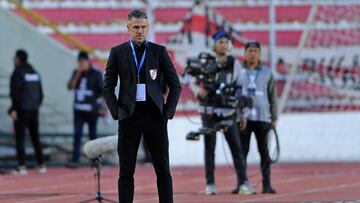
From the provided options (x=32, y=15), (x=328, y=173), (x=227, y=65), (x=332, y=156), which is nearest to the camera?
(x=227, y=65)

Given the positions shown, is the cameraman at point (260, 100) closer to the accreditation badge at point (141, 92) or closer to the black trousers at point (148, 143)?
the black trousers at point (148, 143)

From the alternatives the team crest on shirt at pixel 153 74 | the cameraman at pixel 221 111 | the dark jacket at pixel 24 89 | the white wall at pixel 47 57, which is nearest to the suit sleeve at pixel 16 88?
the dark jacket at pixel 24 89

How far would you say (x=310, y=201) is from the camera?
43.5 ft

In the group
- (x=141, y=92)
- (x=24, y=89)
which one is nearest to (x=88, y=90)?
(x=24, y=89)

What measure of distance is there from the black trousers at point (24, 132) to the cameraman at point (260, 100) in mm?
5370

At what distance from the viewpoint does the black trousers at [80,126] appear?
19.9 metres

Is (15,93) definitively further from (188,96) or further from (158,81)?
(158,81)

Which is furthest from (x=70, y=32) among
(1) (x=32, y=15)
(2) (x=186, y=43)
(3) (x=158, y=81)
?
(3) (x=158, y=81)

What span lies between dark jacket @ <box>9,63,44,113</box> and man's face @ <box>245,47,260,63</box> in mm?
5499

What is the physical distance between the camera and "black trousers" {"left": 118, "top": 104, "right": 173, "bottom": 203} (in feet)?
35.5

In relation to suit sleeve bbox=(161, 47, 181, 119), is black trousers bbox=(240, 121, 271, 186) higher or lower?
lower

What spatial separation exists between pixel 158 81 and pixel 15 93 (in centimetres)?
858

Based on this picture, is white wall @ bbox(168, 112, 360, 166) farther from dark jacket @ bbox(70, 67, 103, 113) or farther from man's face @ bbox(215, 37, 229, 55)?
man's face @ bbox(215, 37, 229, 55)

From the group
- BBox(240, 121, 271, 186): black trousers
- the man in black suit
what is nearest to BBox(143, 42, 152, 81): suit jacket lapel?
the man in black suit
